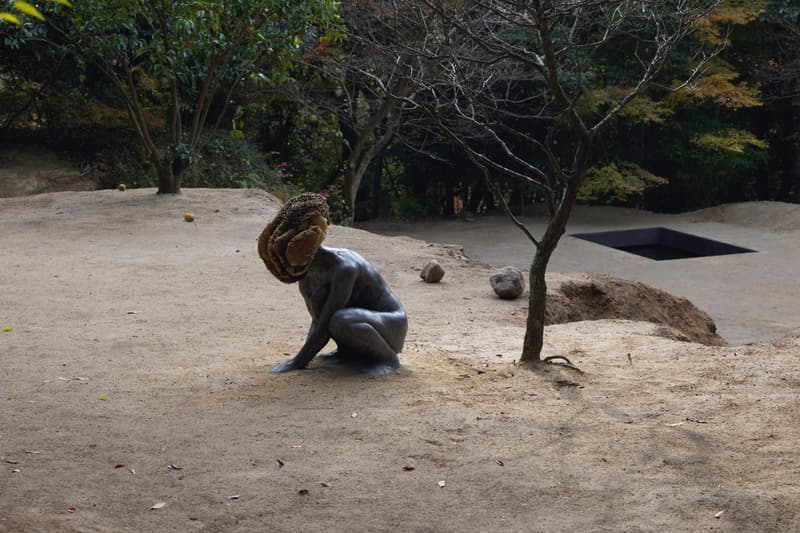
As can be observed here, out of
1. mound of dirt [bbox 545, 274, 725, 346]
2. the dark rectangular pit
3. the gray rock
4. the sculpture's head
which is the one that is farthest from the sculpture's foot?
the dark rectangular pit

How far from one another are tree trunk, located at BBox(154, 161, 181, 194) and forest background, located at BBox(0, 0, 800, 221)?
4 cm

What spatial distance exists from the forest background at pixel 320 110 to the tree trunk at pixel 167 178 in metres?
0.04

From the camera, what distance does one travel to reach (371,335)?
17.7ft

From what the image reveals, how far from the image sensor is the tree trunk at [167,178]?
14008 millimetres

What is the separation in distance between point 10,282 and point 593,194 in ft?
50.0

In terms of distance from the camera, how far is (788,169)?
22.7 m

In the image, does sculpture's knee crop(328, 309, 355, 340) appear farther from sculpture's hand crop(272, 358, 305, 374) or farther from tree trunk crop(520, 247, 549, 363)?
tree trunk crop(520, 247, 549, 363)

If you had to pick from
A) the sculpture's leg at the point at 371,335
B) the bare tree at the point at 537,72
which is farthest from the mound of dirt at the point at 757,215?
the sculpture's leg at the point at 371,335

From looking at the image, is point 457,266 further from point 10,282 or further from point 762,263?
point 762,263

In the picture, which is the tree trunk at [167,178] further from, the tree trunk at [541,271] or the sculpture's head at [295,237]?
the tree trunk at [541,271]

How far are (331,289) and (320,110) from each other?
13722 millimetres

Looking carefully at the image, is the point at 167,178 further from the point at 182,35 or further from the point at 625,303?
the point at 625,303

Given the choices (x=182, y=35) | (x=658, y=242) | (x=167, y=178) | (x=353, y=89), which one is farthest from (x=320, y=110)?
(x=658, y=242)

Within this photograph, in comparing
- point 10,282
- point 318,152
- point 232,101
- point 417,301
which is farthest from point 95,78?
point 417,301
